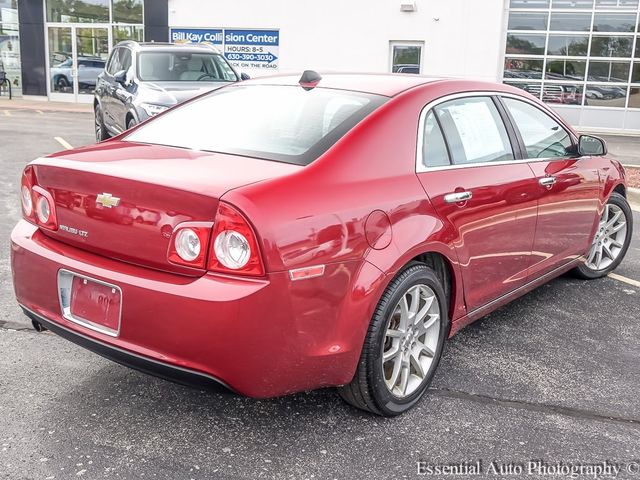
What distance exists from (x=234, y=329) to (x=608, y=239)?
4.01 metres

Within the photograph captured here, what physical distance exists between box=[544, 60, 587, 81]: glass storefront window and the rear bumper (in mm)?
17583

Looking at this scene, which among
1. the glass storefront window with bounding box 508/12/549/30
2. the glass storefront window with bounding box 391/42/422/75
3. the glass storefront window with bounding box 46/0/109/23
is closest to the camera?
the glass storefront window with bounding box 508/12/549/30

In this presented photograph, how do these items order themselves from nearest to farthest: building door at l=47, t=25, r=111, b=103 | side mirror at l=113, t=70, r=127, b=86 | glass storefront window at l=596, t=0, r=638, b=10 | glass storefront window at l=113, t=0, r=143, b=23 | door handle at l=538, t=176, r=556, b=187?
1. door handle at l=538, t=176, r=556, b=187
2. side mirror at l=113, t=70, r=127, b=86
3. glass storefront window at l=596, t=0, r=638, b=10
4. glass storefront window at l=113, t=0, r=143, b=23
5. building door at l=47, t=25, r=111, b=103

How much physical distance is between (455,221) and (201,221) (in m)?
1.34

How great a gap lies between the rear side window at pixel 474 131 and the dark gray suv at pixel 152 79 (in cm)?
608

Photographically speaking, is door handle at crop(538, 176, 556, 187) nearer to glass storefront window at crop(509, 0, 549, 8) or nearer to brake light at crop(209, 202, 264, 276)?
brake light at crop(209, 202, 264, 276)

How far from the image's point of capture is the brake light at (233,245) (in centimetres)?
252

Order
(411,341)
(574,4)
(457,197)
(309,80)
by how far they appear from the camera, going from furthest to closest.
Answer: (574,4) < (309,80) < (457,197) < (411,341)

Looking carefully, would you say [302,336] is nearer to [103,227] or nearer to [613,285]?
[103,227]

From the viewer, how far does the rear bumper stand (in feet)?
8.27

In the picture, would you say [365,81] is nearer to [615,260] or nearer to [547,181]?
[547,181]

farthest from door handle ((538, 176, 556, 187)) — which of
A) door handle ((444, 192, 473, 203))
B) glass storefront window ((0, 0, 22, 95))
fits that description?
glass storefront window ((0, 0, 22, 95))

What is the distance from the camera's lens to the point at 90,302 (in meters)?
2.84

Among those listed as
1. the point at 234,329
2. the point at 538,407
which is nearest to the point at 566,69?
the point at 538,407
